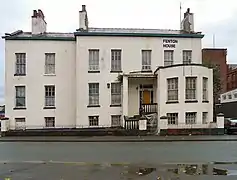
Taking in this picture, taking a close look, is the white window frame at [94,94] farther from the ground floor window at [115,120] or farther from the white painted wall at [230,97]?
the white painted wall at [230,97]

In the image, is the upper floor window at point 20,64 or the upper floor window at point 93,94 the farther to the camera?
the upper floor window at point 20,64

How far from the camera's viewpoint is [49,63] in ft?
120

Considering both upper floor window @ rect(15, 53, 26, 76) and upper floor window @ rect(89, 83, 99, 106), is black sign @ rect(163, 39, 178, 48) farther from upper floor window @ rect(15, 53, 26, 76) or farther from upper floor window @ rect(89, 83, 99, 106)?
upper floor window @ rect(15, 53, 26, 76)

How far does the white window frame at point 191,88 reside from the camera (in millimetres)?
31047

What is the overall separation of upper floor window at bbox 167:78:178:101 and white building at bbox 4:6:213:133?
2.74 m

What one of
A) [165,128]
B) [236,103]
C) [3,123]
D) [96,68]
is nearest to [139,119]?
[165,128]

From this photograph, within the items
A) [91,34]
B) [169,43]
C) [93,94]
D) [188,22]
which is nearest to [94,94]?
[93,94]

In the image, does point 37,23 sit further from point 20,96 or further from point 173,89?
point 173,89

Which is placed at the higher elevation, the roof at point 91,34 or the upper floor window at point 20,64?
the roof at point 91,34

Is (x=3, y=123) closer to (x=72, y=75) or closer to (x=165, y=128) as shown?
(x=72, y=75)

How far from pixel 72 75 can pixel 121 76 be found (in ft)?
17.8

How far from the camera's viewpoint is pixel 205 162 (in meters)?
13.4

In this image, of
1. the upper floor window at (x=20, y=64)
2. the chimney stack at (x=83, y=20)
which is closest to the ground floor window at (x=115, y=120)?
the chimney stack at (x=83, y=20)

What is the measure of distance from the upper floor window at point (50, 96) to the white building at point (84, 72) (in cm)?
10
